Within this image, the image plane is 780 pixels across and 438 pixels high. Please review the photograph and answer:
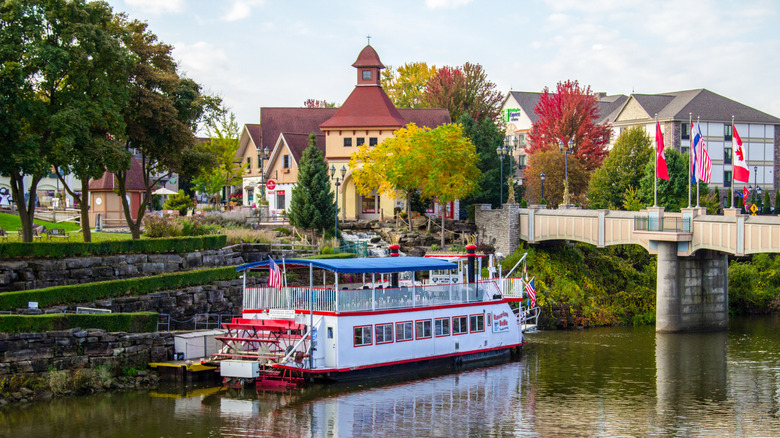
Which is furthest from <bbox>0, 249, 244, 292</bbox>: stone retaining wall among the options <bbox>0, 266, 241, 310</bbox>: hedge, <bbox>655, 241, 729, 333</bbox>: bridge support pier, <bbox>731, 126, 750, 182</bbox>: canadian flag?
<bbox>731, 126, 750, 182</bbox>: canadian flag

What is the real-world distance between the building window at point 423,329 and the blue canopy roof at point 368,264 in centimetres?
225

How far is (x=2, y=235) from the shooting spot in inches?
1745

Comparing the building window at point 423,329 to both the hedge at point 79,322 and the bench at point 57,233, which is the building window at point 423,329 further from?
→ the bench at point 57,233

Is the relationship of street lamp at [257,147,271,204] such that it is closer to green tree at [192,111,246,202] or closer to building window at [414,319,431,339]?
green tree at [192,111,246,202]

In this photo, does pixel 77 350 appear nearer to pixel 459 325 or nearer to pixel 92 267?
pixel 92 267

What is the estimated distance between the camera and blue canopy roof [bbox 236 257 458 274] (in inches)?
1351

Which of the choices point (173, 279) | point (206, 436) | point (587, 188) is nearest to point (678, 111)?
point (587, 188)

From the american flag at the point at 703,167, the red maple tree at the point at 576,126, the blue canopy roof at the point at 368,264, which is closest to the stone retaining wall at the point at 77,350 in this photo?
the blue canopy roof at the point at 368,264

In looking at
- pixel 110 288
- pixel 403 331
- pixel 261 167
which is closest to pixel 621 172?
pixel 261 167

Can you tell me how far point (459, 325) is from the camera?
38.9 meters

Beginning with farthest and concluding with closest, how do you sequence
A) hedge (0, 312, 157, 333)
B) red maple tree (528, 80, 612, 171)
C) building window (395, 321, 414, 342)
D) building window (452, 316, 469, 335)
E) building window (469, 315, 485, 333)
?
1. red maple tree (528, 80, 612, 171)
2. building window (469, 315, 485, 333)
3. building window (452, 316, 469, 335)
4. building window (395, 321, 414, 342)
5. hedge (0, 312, 157, 333)

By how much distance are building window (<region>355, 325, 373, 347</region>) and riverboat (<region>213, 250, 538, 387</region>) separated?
4 cm

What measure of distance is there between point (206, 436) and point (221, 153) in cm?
5555

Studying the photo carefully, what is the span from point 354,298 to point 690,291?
2480 cm
